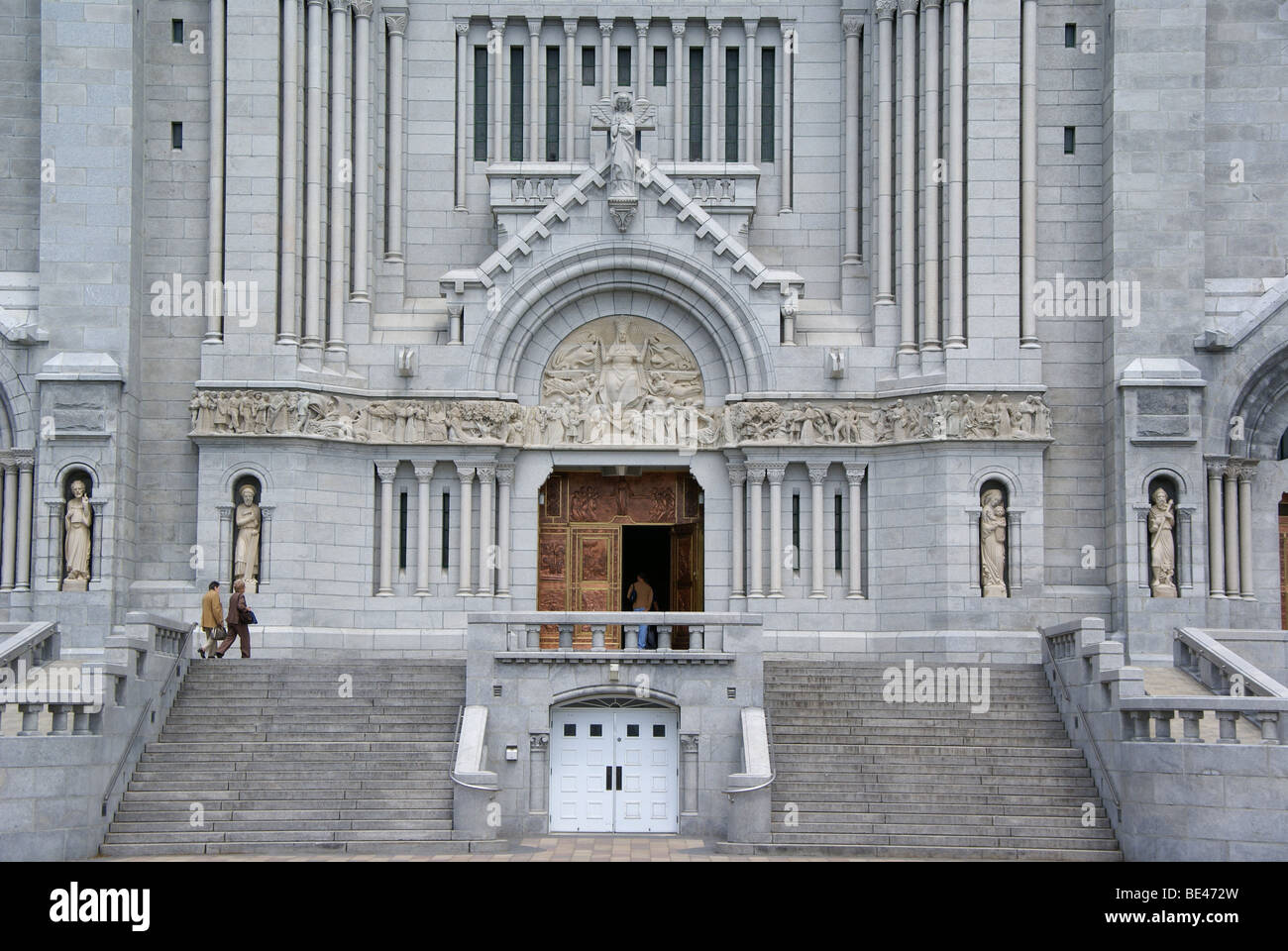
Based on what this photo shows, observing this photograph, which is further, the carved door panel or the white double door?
the carved door panel

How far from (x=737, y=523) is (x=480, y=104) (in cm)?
1121

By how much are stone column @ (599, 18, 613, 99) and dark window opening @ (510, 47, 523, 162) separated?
1889 mm

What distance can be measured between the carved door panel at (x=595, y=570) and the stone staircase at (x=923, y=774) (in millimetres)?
5851

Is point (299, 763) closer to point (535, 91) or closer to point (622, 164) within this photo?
point (622, 164)

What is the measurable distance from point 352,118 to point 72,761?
16539 mm

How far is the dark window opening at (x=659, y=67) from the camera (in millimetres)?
41188

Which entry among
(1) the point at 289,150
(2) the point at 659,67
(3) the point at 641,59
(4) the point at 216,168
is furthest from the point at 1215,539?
(4) the point at 216,168

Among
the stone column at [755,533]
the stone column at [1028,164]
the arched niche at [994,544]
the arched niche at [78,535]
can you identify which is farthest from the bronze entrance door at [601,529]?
the arched niche at [78,535]

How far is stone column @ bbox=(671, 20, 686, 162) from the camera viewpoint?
40.8 m

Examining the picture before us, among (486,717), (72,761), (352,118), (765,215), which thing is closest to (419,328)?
(352,118)

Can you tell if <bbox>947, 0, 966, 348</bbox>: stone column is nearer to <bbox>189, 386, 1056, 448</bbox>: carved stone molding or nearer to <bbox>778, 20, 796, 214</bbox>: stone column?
<bbox>189, 386, 1056, 448</bbox>: carved stone molding

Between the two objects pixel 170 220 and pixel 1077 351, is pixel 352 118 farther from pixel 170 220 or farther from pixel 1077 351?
pixel 1077 351

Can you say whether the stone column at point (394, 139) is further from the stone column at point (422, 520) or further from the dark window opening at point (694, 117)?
the dark window opening at point (694, 117)

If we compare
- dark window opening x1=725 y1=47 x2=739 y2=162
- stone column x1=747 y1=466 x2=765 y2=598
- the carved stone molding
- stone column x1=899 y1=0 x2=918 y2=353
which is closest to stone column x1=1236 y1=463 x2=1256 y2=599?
the carved stone molding
